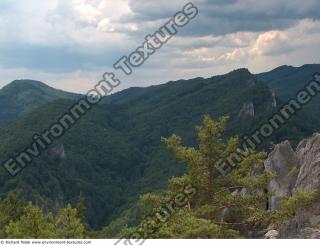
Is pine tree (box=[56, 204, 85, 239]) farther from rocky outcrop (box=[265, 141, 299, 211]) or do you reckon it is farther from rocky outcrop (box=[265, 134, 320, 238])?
rocky outcrop (box=[265, 141, 299, 211])

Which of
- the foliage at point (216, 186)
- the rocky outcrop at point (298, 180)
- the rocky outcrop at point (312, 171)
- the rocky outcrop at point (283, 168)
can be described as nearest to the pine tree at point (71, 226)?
the foliage at point (216, 186)

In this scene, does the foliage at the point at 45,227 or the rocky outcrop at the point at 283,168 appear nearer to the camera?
the foliage at the point at 45,227

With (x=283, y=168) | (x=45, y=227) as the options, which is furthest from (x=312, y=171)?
(x=45, y=227)

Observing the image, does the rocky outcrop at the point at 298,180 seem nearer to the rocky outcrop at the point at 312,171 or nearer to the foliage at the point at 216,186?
the rocky outcrop at the point at 312,171

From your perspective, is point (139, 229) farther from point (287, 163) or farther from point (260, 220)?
point (287, 163)

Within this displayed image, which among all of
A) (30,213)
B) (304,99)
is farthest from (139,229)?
(304,99)

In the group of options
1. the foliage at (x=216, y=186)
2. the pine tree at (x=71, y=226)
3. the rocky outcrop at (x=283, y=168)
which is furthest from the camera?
the rocky outcrop at (x=283, y=168)

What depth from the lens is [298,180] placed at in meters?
31.8

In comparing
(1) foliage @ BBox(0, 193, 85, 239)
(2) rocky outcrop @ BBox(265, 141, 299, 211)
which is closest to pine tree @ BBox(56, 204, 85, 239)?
(1) foliage @ BBox(0, 193, 85, 239)

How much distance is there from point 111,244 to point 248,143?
1523 cm

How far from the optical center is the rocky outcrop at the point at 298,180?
2071 cm

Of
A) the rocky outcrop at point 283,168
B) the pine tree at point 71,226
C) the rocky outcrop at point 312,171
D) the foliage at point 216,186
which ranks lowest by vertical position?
the rocky outcrop at point 283,168

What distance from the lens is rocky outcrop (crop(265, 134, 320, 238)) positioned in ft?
68.0

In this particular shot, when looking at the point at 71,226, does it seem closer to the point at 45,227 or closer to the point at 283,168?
the point at 45,227
